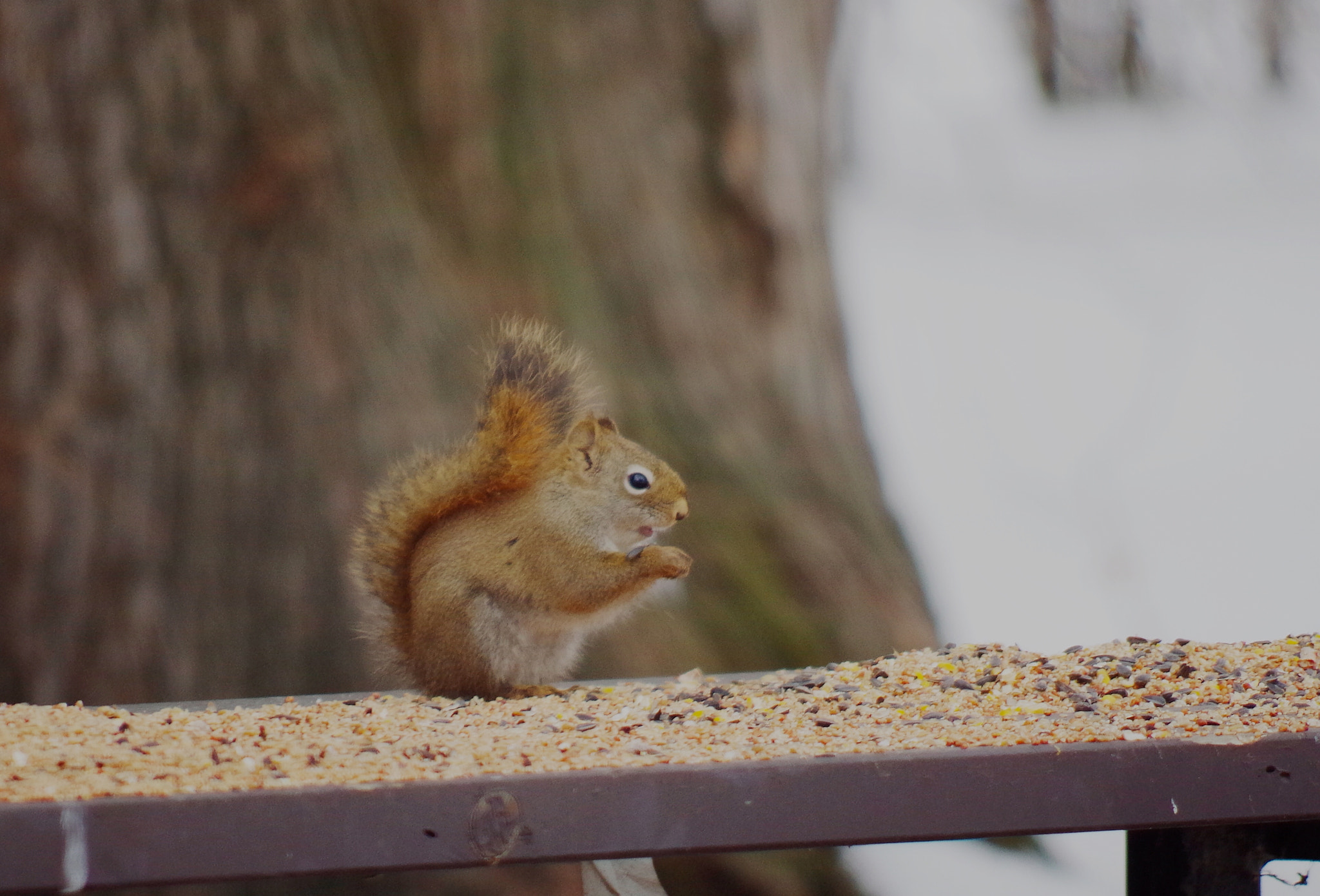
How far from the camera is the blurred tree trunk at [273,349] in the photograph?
1.60 m

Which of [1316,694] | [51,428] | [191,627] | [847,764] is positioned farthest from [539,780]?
[51,428]

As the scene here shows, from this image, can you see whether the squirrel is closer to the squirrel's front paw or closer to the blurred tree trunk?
the squirrel's front paw

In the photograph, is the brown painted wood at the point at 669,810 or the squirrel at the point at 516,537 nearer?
the brown painted wood at the point at 669,810

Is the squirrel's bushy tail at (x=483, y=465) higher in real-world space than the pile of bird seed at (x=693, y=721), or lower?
higher

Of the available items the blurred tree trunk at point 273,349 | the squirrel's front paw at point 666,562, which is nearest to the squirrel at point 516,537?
the squirrel's front paw at point 666,562

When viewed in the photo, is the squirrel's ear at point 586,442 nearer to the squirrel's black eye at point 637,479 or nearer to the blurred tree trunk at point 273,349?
the squirrel's black eye at point 637,479

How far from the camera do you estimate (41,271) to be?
160cm

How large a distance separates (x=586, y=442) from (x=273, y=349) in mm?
553

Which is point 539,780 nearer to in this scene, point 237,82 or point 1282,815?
point 1282,815

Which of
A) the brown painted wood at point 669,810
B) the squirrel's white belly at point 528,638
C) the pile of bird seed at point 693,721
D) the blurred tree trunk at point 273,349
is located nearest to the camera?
the brown painted wood at point 669,810

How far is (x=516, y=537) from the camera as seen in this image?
124 cm

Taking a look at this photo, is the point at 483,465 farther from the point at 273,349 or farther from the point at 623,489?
the point at 273,349

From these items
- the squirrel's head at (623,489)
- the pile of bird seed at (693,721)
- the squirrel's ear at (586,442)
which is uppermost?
the squirrel's ear at (586,442)

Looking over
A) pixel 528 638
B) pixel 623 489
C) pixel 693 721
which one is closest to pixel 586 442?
pixel 623 489
